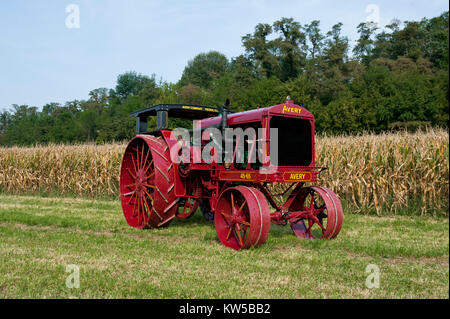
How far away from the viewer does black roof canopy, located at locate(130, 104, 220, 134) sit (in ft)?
25.1

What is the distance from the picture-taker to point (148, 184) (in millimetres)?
7719

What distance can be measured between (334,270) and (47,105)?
104329 mm

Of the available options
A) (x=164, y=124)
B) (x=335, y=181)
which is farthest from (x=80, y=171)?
(x=335, y=181)

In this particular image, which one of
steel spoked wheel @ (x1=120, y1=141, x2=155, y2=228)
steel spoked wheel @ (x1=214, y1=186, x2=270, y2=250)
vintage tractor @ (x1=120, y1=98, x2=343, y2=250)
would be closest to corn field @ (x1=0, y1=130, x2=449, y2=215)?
vintage tractor @ (x1=120, y1=98, x2=343, y2=250)

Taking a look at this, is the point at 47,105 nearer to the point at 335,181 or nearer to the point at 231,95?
the point at 231,95

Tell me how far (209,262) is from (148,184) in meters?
3.07

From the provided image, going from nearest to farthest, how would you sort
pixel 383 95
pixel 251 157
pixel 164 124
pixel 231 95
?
pixel 251 157, pixel 164 124, pixel 383 95, pixel 231 95

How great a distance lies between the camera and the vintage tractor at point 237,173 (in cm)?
586

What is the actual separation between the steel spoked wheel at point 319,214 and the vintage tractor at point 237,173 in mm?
15

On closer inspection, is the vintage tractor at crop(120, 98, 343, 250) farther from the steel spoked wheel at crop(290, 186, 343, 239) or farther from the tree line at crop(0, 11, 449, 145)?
the tree line at crop(0, 11, 449, 145)

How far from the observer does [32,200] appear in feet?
42.4

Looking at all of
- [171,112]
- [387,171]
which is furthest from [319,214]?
[387,171]

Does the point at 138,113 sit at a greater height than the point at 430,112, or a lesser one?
lesser

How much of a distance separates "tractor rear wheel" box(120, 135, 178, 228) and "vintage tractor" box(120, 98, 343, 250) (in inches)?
0.7
